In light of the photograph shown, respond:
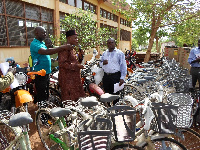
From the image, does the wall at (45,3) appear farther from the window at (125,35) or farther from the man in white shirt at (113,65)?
the window at (125,35)

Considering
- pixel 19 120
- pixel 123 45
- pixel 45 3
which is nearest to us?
pixel 19 120

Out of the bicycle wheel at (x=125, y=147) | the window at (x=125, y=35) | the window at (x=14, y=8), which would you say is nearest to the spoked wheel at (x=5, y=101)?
the bicycle wheel at (x=125, y=147)

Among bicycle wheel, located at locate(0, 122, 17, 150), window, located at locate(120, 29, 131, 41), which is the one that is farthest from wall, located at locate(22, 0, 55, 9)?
window, located at locate(120, 29, 131, 41)

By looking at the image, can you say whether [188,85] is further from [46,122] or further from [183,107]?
[46,122]

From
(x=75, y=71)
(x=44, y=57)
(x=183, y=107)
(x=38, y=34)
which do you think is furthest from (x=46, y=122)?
(x=183, y=107)

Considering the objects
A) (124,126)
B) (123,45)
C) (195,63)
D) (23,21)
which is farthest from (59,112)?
(123,45)

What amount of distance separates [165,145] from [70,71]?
6.81 feet

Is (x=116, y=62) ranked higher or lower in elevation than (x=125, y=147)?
higher

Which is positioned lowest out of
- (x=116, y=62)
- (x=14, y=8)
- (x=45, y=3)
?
(x=116, y=62)

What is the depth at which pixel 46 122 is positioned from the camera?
128 inches

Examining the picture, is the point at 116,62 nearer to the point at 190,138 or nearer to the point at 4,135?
the point at 190,138

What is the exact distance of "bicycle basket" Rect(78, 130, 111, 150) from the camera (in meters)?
1.57

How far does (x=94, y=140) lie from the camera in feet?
5.32

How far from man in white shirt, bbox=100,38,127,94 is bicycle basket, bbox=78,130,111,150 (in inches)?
96.6
